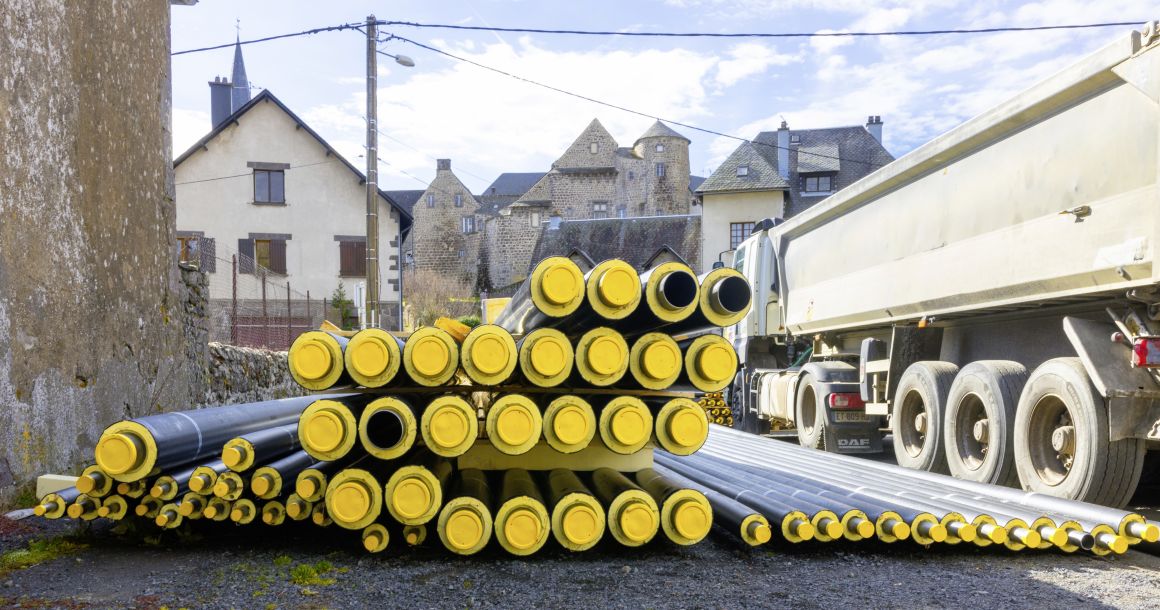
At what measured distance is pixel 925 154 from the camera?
779 centimetres

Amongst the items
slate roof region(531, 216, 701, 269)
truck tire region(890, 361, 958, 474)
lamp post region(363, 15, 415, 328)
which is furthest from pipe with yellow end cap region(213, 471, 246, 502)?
slate roof region(531, 216, 701, 269)

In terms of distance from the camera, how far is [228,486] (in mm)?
4594

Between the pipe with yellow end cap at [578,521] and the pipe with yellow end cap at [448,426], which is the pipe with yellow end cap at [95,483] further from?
the pipe with yellow end cap at [578,521]

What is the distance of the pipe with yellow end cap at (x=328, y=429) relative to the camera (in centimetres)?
441

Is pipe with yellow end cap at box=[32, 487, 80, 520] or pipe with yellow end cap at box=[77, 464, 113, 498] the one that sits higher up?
pipe with yellow end cap at box=[77, 464, 113, 498]

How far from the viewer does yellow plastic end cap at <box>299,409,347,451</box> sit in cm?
441

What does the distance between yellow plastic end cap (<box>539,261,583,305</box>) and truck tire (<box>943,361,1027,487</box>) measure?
12.8 feet

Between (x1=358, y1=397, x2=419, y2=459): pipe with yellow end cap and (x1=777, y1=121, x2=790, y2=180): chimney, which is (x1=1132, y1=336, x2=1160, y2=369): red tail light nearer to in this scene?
(x1=358, y1=397, x2=419, y2=459): pipe with yellow end cap

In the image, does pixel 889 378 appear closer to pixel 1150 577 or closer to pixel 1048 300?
pixel 1048 300

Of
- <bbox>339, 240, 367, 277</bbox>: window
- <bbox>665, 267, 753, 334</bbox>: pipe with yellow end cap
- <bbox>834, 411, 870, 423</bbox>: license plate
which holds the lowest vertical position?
<bbox>834, 411, 870, 423</bbox>: license plate

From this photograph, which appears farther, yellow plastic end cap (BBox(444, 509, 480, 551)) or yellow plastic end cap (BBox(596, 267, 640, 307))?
yellow plastic end cap (BBox(596, 267, 640, 307))

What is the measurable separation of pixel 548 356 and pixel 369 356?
0.90 meters

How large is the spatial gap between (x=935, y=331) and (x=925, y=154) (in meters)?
1.70

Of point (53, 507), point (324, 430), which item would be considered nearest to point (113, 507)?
point (53, 507)
